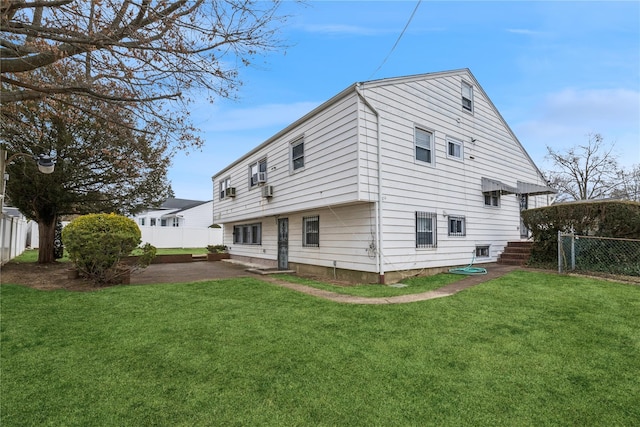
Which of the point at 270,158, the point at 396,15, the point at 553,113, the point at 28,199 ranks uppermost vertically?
the point at 553,113

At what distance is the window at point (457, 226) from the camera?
11.0 m

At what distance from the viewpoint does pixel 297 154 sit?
11633 millimetres

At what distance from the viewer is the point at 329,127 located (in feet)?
32.4

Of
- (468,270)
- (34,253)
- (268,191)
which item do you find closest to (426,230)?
(468,270)

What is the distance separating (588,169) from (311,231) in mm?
25914

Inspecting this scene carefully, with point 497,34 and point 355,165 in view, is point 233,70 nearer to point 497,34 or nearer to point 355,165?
point 355,165

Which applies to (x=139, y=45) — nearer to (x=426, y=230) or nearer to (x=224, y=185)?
(x=426, y=230)

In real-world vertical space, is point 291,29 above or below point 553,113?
below

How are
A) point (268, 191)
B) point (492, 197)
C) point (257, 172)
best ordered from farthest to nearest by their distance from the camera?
1. point (257, 172)
2. point (268, 191)
3. point (492, 197)

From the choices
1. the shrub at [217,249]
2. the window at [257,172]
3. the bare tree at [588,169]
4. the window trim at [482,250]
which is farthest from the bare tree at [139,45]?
the bare tree at [588,169]

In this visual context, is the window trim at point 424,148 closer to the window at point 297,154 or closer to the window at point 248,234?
the window at point 297,154

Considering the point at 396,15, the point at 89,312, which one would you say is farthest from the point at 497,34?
the point at 89,312

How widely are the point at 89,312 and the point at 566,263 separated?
11.3 metres

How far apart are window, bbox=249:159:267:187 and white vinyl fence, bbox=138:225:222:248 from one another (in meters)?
18.9
